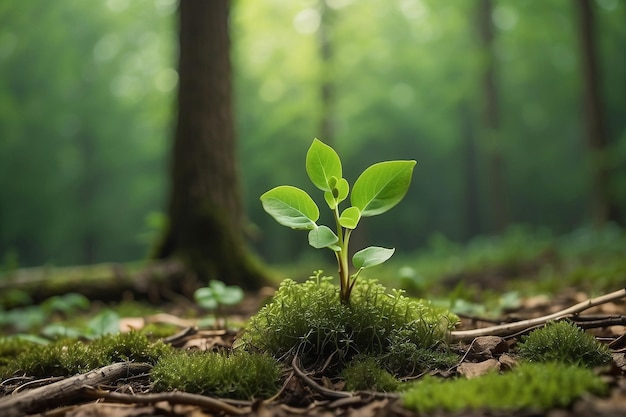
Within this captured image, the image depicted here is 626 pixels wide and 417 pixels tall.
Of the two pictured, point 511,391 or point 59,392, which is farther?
point 59,392

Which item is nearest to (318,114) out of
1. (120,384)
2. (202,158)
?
(202,158)

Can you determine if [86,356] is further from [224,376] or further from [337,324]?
[337,324]

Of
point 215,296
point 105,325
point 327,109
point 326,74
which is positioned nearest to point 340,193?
point 215,296

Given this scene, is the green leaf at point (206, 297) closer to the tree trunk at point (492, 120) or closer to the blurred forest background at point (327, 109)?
the blurred forest background at point (327, 109)

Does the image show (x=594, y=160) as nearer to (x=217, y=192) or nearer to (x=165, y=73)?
(x=217, y=192)

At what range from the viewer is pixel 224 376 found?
1.41m

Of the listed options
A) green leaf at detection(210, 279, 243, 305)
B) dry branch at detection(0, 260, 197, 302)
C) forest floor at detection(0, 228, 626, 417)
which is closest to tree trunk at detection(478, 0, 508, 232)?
dry branch at detection(0, 260, 197, 302)

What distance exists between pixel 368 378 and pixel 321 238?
39cm

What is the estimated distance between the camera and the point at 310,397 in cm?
135

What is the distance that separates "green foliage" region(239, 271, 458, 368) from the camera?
1551 mm

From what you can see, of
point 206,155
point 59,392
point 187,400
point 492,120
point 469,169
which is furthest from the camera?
point 469,169

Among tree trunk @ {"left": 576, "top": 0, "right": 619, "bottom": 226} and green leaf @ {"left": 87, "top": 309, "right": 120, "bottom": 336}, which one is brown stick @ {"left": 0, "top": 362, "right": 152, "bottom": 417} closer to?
green leaf @ {"left": 87, "top": 309, "right": 120, "bottom": 336}

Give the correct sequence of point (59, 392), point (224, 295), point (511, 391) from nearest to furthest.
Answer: point (511, 391) → point (59, 392) → point (224, 295)

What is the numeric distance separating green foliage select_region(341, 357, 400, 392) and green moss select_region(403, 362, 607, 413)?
153 mm
